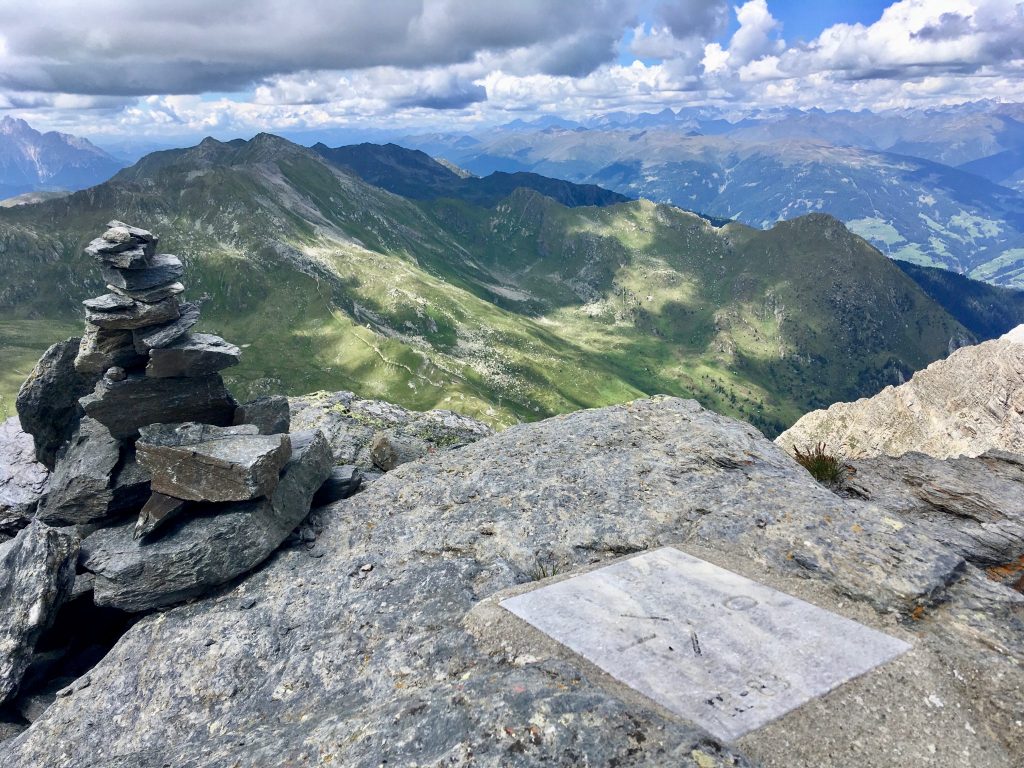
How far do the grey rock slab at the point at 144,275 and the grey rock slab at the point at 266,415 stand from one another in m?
5.25

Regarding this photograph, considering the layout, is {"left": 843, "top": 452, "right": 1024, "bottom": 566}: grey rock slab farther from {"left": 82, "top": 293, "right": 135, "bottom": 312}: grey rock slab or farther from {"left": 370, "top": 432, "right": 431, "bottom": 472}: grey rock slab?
{"left": 82, "top": 293, "right": 135, "bottom": 312}: grey rock slab

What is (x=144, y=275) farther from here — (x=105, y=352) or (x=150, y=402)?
(x=150, y=402)

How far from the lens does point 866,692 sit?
10.2 meters

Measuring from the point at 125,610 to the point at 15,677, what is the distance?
2633mm

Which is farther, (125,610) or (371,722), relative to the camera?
(125,610)

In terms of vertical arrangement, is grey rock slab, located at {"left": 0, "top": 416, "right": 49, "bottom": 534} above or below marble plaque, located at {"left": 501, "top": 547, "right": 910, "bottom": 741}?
below

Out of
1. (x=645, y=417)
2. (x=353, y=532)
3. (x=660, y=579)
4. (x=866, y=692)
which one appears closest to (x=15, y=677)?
(x=353, y=532)

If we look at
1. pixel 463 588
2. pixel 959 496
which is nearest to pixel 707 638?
pixel 463 588

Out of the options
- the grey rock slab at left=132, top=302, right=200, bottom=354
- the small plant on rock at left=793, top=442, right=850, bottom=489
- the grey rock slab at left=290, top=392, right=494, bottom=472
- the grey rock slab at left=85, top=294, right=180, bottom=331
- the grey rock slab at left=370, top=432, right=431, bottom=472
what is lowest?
the grey rock slab at left=290, top=392, right=494, bottom=472

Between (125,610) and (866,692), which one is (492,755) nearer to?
(866,692)

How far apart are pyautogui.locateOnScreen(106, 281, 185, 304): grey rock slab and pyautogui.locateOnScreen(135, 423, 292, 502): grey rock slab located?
490 cm

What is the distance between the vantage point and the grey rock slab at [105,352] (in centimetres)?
2053

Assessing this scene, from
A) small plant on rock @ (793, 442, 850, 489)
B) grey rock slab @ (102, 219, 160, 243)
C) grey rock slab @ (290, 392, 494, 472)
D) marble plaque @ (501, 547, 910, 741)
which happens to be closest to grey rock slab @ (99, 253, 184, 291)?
grey rock slab @ (102, 219, 160, 243)

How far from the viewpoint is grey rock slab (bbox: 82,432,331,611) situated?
53.5 feet
